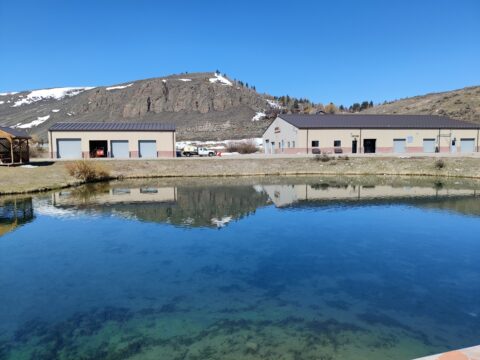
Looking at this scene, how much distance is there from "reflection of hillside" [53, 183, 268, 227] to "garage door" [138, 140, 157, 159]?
1791cm

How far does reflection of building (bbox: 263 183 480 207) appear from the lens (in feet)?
82.9

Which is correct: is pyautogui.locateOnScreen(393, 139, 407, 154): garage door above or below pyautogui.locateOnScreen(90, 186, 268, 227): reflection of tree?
above

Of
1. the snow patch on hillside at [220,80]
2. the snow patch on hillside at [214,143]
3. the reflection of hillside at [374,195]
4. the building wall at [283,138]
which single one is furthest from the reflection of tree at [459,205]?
the snow patch on hillside at [220,80]

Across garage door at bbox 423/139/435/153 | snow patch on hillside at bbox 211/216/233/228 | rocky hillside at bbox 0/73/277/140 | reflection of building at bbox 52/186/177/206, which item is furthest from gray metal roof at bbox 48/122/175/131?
rocky hillside at bbox 0/73/277/140

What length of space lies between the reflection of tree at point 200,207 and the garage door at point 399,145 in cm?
3302

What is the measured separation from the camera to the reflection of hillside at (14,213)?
17.5 m

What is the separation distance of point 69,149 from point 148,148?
10126 mm

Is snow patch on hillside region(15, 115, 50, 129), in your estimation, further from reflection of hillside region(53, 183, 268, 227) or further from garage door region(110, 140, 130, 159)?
reflection of hillside region(53, 183, 268, 227)

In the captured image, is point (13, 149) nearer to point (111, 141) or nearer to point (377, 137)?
point (111, 141)

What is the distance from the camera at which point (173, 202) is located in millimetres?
24141

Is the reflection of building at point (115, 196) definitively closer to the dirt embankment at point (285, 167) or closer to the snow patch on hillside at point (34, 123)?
the dirt embankment at point (285, 167)

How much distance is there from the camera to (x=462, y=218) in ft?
61.7

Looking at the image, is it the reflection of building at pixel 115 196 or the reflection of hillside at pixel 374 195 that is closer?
the reflection of hillside at pixel 374 195

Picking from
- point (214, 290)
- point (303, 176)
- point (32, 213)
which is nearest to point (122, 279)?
point (214, 290)
